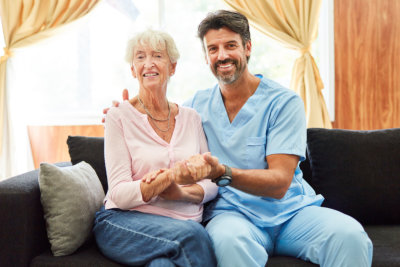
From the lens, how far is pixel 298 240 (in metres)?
1.55

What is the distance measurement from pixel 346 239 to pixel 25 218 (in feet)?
3.76

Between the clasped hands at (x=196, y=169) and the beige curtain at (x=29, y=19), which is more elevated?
the beige curtain at (x=29, y=19)

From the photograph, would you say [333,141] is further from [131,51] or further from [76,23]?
[76,23]

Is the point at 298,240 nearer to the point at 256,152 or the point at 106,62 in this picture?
the point at 256,152

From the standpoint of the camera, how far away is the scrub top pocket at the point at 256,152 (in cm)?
171

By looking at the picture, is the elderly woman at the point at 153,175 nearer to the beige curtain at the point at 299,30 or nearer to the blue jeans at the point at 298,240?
the blue jeans at the point at 298,240

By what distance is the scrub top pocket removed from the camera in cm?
171

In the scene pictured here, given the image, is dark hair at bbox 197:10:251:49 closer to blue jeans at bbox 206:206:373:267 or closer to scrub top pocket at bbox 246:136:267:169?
scrub top pocket at bbox 246:136:267:169

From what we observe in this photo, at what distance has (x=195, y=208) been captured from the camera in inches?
64.7

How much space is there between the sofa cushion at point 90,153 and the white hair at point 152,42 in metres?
0.52

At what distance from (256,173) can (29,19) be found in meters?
2.57

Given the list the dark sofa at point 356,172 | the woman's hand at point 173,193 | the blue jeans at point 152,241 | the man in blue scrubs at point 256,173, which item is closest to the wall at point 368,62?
the dark sofa at point 356,172

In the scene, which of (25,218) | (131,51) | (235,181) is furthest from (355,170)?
(25,218)

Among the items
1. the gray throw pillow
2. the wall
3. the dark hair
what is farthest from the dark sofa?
the wall
